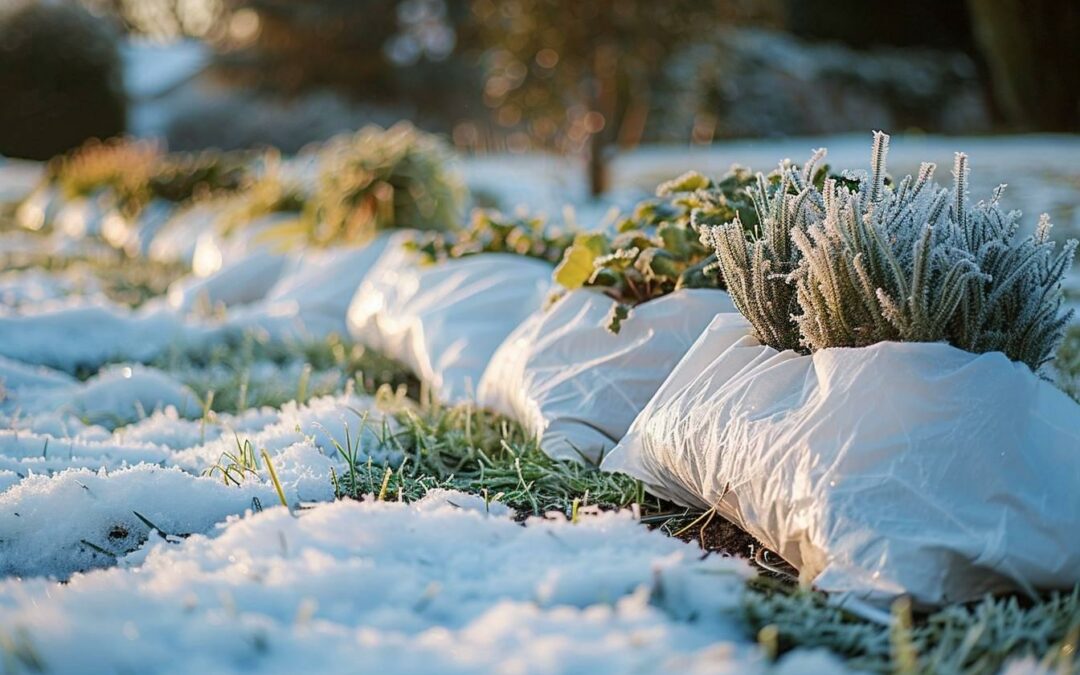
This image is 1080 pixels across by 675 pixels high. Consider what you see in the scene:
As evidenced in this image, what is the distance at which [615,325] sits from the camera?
2.08m

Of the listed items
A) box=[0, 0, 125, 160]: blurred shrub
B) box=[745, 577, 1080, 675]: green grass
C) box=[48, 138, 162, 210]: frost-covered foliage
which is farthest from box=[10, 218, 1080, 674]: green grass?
box=[0, 0, 125, 160]: blurred shrub

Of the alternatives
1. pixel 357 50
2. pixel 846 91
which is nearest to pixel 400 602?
pixel 846 91

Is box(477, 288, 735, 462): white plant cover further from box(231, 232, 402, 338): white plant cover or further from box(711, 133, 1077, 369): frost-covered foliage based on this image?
box(231, 232, 402, 338): white plant cover

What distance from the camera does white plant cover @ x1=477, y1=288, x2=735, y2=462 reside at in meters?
2.05

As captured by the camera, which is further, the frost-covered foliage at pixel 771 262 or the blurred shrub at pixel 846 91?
the blurred shrub at pixel 846 91

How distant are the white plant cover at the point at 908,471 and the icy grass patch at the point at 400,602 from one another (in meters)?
0.16

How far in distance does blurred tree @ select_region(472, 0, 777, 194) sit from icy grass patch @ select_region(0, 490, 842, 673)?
6300 millimetres

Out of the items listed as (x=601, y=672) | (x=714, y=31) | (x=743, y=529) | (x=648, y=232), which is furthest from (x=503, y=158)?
(x=601, y=672)

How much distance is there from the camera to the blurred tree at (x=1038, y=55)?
17.9ft

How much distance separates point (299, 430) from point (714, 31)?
624cm

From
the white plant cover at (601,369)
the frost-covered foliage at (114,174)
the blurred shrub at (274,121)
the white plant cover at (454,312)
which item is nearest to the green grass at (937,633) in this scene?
the white plant cover at (601,369)

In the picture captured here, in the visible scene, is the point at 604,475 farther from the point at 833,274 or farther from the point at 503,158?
the point at 503,158

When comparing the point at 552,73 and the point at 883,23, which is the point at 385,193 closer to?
the point at 552,73

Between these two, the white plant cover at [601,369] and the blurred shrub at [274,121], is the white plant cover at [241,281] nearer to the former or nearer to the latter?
the white plant cover at [601,369]
